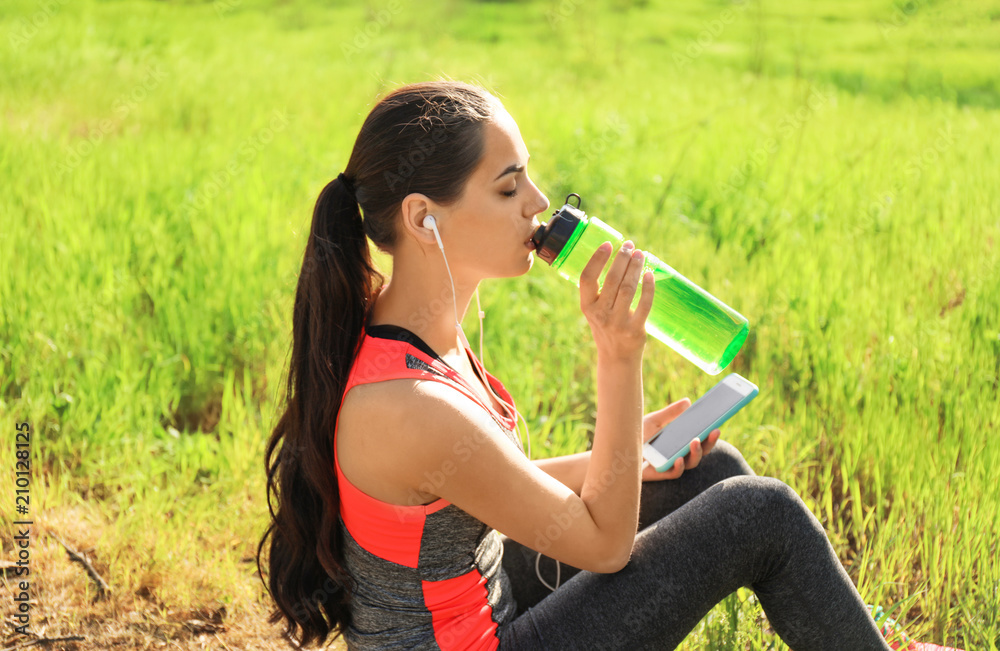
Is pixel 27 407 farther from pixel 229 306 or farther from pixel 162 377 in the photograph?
pixel 229 306

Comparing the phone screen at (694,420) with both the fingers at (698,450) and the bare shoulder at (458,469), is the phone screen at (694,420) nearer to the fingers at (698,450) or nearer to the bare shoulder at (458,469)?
the fingers at (698,450)

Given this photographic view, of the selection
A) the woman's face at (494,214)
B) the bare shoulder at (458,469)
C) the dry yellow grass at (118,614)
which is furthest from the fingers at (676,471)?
the dry yellow grass at (118,614)

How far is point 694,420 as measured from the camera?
73.7 inches

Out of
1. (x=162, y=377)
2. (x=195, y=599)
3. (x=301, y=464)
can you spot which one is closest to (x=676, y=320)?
(x=301, y=464)

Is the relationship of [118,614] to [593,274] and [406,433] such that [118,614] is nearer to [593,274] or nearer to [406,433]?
[406,433]

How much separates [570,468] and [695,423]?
33 cm

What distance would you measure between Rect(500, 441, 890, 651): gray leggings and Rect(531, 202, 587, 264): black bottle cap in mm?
568

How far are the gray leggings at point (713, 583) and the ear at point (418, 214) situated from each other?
738 mm

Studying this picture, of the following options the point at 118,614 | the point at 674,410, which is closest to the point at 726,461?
the point at 674,410

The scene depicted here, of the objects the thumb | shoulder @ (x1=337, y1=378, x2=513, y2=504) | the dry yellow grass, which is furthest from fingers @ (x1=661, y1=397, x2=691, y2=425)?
the dry yellow grass

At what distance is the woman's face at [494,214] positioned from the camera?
61.7 inches

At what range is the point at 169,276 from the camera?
328cm

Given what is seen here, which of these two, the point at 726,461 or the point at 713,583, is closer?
the point at 713,583

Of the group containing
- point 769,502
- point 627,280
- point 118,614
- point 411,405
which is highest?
point 627,280
